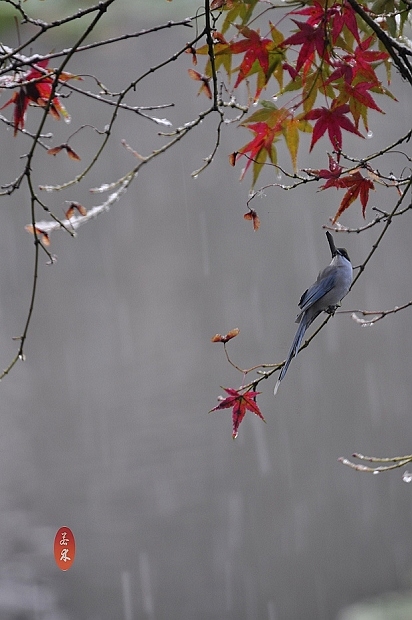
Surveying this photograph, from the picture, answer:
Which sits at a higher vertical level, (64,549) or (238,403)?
(238,403)

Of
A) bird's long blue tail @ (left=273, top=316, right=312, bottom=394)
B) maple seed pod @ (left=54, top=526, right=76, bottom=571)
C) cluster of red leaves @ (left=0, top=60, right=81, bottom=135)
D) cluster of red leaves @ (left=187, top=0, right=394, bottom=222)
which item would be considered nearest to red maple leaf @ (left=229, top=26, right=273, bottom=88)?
cluster of red leaves @ (left=187, top=0, right=394, bottom=222)

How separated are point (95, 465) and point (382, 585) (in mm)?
1847

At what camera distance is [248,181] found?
5.29 metres

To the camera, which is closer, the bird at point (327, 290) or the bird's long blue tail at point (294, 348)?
the bird's long blue tail at point (294, 348)

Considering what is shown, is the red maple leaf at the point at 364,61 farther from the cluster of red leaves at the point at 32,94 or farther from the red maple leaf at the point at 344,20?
the cluster of red leaves at the point at 32,94

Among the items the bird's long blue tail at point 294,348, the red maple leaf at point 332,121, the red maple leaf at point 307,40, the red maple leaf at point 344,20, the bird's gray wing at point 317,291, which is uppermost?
the red maple leaf at point 344,20

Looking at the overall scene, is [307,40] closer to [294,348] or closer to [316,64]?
[316,64]

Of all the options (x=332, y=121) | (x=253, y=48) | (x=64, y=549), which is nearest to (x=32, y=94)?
(x=253, y=48)

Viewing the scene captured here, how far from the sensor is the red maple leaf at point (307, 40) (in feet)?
2.86

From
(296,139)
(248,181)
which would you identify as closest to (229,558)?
(248,181)

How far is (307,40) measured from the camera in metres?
0.88

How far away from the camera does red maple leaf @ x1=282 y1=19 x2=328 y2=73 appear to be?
0.87 meters

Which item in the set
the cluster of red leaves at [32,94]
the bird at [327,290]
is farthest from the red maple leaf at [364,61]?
the cluster of red leaves at [32,94]

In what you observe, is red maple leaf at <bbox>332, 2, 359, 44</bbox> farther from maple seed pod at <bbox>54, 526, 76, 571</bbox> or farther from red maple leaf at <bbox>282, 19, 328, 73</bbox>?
maple seed pod at <bbox>54, 526, 76, 571</bbox>
